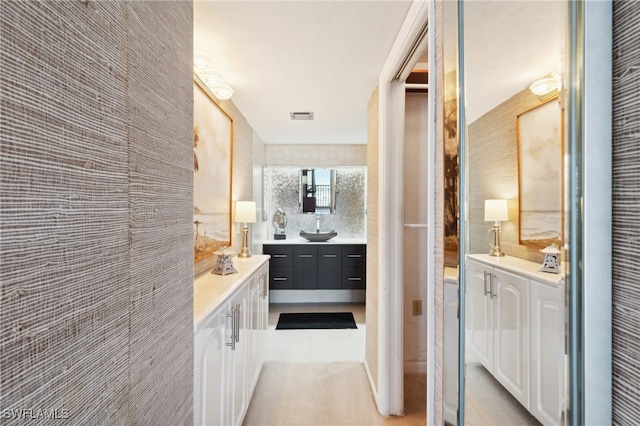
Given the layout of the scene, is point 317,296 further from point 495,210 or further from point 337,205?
point 495,210

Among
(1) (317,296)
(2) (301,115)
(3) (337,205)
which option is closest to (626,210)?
(2) (301,115)

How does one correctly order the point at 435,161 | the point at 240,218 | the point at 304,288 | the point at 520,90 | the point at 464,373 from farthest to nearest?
the point at 304,288 → the point at 240,218 → the point at 435,161 → the point at 464,373 → the point at 520,90

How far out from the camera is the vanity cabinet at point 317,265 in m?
4.51

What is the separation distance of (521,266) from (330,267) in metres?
3.87

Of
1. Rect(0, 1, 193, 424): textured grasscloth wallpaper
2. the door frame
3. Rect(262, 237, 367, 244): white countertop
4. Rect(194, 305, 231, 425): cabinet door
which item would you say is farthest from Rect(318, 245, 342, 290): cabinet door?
Rect(0, 1, 193, 424): textured grasscloth wallpaper

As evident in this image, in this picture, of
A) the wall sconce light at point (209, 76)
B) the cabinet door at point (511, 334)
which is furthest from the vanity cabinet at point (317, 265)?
the cabinet door at point (511, 334)

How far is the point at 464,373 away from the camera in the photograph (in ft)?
3.17

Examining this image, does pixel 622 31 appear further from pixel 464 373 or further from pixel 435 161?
pixel 464 373

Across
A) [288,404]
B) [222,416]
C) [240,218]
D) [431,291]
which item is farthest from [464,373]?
[240,218]

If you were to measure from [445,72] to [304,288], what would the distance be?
3.82 metres

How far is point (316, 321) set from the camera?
3.98 meters

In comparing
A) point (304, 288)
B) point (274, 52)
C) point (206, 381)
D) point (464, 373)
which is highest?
point (274, 52)

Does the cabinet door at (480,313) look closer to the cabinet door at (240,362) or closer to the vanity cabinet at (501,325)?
the vanity cabinet at (501,325)

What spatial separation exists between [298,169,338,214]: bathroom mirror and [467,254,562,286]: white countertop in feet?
13.4
